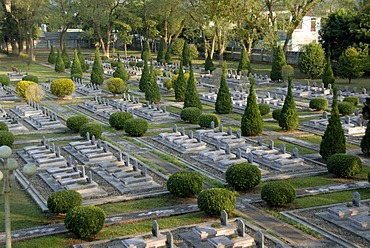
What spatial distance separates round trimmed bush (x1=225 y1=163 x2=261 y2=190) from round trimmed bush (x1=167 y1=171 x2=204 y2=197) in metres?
1.15

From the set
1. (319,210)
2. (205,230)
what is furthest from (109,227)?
(319,210)

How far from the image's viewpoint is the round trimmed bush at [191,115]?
28.8m

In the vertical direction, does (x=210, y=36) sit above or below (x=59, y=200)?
above

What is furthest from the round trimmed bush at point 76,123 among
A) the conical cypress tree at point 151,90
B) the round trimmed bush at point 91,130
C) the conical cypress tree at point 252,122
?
the conical cypress tree at point 151,90

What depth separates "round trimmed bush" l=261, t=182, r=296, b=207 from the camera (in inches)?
612

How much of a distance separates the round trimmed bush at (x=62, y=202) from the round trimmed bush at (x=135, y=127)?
10545 millimetres

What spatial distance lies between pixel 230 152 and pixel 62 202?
8882mm

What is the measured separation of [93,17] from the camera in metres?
70.9

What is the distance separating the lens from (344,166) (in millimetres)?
18219

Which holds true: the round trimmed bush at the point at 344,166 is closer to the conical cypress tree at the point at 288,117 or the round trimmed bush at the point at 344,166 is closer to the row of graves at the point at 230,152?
the row of graves at the point at 230,152

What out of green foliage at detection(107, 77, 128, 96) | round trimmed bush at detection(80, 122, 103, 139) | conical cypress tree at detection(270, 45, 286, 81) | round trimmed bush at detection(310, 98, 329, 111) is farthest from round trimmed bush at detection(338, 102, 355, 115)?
conical cypress tree at detection(270, 45, 286, 81)

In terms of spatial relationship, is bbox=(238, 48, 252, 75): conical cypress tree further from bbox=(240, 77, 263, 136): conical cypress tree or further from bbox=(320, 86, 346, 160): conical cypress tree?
bbox=(320, 86, 346, 160): conical cypress tree

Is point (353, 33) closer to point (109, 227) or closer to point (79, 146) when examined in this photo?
point (79, 146)

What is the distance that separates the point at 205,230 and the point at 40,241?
419 cm
